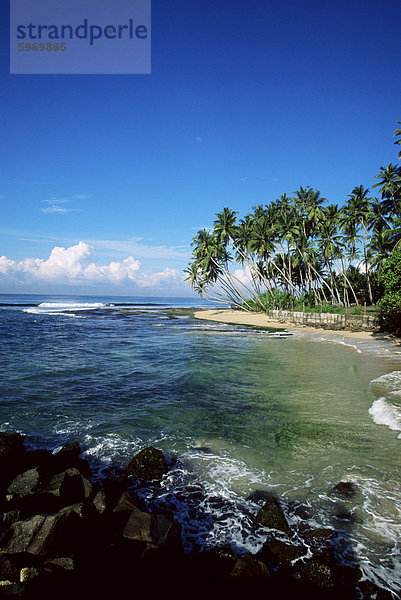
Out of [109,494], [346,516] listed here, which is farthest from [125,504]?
[346,516]

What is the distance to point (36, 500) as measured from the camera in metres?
4.34

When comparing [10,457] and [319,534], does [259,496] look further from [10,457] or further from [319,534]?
[10,457]

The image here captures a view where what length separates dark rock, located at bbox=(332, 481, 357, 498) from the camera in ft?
16.4

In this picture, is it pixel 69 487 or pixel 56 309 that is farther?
pixel 56 309

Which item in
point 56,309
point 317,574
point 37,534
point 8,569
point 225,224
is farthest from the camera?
point 56,309

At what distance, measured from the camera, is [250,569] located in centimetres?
333

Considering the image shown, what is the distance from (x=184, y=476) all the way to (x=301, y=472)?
2.13 m

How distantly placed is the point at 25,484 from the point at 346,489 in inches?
201

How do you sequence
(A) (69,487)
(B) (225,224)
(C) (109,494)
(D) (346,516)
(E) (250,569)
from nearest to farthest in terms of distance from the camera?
(E) (250,569) < (D) (346,516) < (A) (69,487) < (C) (109,494) < (B) (225,224)

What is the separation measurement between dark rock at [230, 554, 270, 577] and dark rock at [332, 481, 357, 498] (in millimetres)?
2275

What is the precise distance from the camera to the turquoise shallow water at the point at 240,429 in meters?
4.53

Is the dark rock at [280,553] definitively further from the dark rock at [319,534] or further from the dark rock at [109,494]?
the dark rock at [109,494]

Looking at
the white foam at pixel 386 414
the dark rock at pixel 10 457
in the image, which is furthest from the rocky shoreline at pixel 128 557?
the white foam at pixel 386 414

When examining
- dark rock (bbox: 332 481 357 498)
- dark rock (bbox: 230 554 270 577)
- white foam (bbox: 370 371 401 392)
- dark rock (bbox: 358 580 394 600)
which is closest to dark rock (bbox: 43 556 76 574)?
dark rock (bbox: 230 554 270 577)
